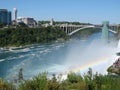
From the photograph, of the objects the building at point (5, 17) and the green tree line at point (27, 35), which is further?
the building at point (5, 17)

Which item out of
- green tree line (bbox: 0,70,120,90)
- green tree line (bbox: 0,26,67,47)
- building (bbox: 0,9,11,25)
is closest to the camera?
green tree line (bbox: 0,70,120,90)

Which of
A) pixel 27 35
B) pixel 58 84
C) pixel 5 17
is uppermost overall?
pixel 5 17

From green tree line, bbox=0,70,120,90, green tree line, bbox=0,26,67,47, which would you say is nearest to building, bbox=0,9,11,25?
green tree line, bbox=0,26,67,47

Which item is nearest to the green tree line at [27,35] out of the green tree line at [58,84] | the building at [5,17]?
the building at [5,17]

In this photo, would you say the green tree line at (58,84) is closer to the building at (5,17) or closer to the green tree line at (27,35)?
the green tree line at (27,35)

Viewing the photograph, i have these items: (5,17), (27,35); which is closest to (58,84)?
(27,35)

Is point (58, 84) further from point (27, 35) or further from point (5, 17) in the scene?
point (5, 17)

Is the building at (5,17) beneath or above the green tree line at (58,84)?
above

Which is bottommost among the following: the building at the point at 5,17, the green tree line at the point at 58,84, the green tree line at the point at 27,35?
the green tree line at the point at 27,35

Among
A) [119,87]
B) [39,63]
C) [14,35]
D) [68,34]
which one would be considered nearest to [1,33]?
[14,35]

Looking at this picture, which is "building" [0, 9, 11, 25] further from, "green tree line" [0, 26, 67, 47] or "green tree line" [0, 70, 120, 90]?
"green tree line" [0, 70, 120, 90]

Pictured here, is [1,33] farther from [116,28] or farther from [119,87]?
[119,87]

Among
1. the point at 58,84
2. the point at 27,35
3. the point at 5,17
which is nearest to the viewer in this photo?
the point at 58,84
